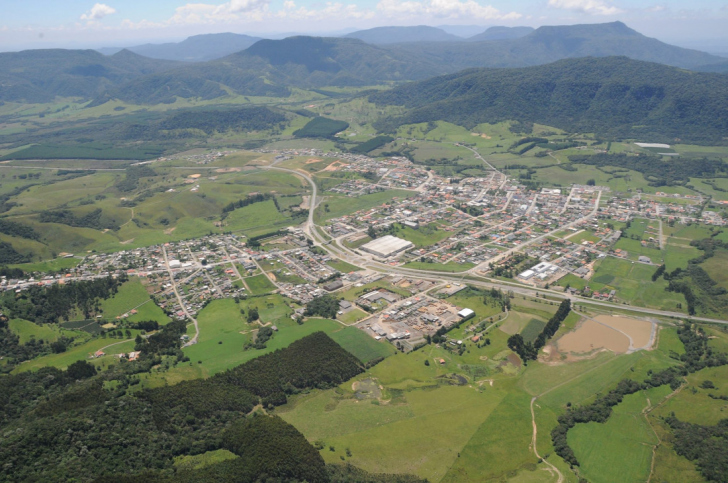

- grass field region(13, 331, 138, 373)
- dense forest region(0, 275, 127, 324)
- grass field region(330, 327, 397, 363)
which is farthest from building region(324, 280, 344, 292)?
dense forest region(0, 275, 127, 324)

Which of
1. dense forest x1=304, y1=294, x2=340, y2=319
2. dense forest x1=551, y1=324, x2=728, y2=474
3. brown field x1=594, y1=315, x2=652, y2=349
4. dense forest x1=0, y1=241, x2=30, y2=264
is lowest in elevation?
brown field x1=594, y1=315, x2=652, y2=349

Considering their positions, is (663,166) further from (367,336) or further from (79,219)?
(79,219)

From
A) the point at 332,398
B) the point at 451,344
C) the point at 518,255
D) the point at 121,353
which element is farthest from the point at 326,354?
the point at 518,255

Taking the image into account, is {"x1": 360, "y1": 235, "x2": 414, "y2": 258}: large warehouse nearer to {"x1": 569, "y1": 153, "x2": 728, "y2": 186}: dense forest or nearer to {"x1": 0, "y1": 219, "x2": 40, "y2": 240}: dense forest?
{"x1": 0, "y1": 219, "x2": 40, "y2": 240}: dense forest

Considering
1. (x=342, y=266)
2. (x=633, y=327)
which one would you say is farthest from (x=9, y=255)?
(x=633, y=327)

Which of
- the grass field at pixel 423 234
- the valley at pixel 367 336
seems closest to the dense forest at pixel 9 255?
the valley at pixel 367 336

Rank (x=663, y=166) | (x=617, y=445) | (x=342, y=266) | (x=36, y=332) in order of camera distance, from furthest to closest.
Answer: (x=663, y=166) → (x=342, y=266) → (x=36, y=332) → (x=617, y=445)

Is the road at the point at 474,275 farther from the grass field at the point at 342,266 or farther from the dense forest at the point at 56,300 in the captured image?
the dense forest at the point at 56,300
